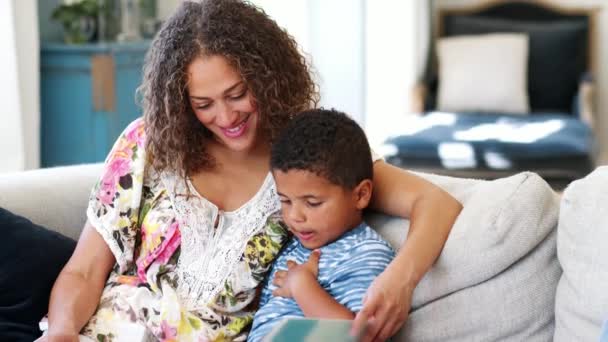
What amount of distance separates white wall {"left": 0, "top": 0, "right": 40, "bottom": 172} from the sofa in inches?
86.6

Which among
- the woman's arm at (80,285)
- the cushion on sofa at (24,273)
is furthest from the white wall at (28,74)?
the woman's arm at (80,285)

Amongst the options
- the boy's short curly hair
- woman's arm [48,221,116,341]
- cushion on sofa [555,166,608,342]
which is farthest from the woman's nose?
cushion on sofa [555,166,608,342]

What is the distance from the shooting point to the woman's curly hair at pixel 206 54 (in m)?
1.65

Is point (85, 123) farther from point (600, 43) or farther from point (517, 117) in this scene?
point (600, 43)

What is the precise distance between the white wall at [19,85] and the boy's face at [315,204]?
2102mm

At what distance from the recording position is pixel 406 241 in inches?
60.1

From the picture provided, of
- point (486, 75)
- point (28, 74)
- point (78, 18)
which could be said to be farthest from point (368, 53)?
point (28, 74)

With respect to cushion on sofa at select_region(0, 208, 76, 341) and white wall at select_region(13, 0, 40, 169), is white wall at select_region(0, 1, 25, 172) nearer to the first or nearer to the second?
white wall at select_region(13, 0, 40, 169)

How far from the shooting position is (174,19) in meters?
1.74

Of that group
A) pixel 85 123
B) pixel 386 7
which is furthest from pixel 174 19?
pixel 386 7

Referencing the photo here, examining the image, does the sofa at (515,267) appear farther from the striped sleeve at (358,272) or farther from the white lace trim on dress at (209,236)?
the white lace trim on dress at (209,236)

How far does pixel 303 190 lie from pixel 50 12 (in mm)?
2862

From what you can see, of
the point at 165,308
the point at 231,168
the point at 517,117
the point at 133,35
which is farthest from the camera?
the point at 517,117

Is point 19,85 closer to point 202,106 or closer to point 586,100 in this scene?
point 202,106
